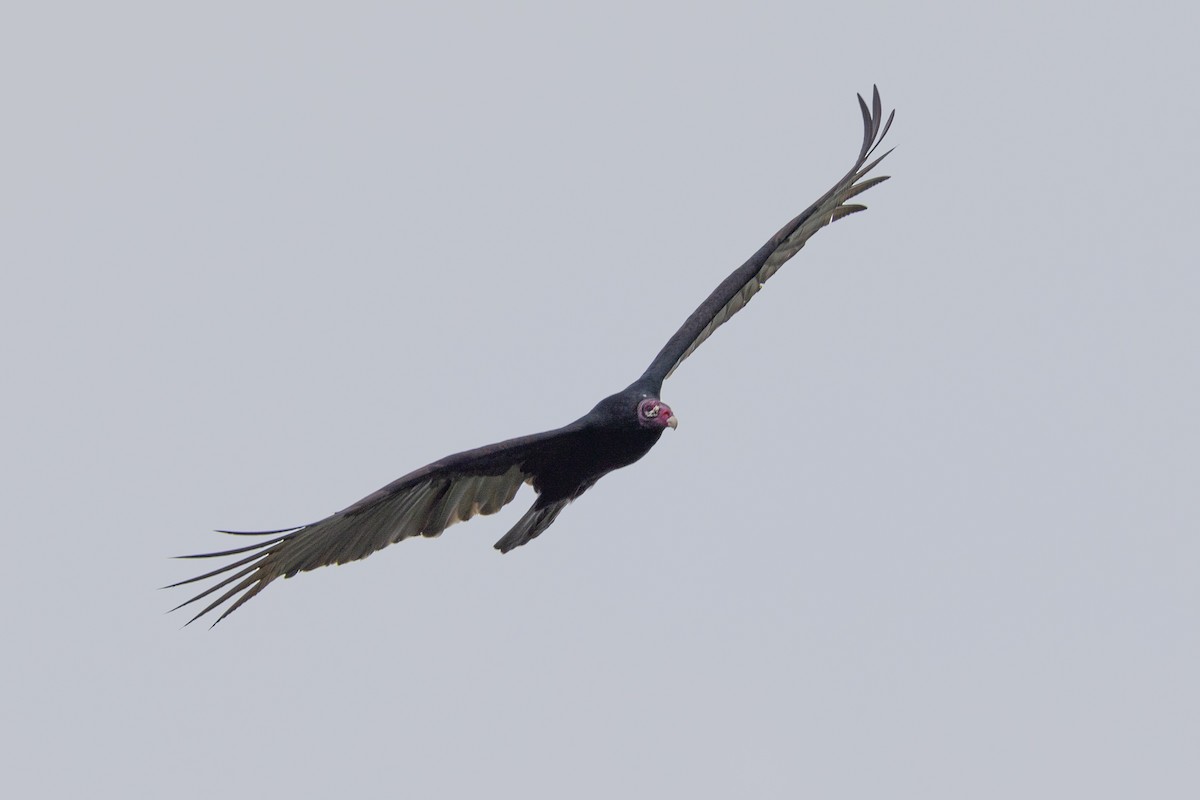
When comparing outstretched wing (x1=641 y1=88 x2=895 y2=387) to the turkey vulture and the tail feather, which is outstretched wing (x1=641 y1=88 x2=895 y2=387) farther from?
the tail feather

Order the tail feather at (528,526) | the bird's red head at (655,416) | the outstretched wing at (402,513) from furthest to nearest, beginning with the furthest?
the tail feather at (528,526) → the bird's red head at (655,416) → the outstretched wing at (402,513)

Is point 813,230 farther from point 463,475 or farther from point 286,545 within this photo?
point 286,545

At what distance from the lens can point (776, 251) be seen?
39.5 ft

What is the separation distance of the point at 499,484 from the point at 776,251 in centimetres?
315

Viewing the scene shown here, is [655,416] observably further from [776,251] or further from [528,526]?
[776,251]

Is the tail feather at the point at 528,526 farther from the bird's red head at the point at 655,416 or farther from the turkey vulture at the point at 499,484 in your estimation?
the bird's red head at the point at 655,416

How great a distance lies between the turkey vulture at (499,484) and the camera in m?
9.09

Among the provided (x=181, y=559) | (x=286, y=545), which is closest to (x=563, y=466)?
(x=286, y=545)

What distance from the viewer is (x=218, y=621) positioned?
8.69 metres

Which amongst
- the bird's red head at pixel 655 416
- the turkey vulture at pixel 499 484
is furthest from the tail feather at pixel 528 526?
the bird's red head at pixel 655 416

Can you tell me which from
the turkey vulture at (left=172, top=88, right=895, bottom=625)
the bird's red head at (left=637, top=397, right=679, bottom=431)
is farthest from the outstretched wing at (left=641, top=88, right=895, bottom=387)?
Answer: the bird's red head at (left=637, top=397, right=679, bottom=431)

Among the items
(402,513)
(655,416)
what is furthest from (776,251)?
(402,513)

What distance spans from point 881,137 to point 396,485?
5049mm

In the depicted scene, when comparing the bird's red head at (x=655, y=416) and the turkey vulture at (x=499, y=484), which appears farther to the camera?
the bird's red head at (x=655, y=416)
